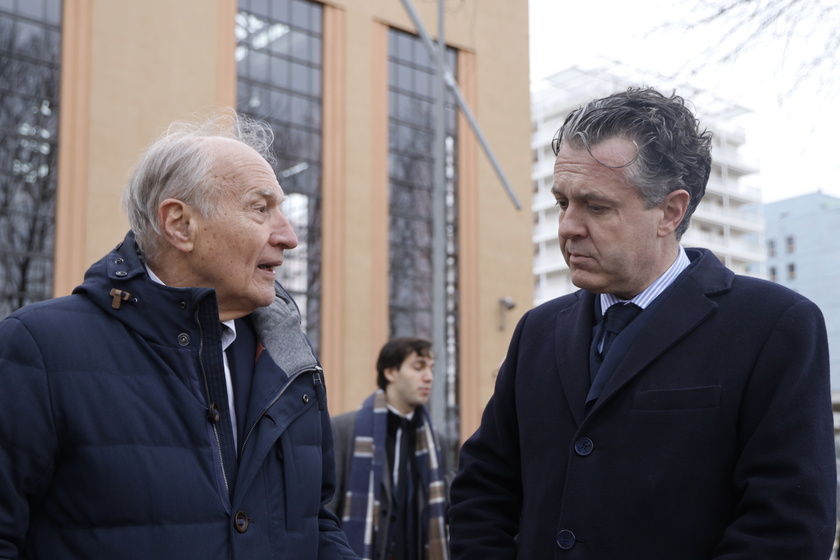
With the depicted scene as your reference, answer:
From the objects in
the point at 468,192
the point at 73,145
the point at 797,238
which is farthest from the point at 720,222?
the point at 73,145

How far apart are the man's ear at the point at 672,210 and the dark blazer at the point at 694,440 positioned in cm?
13

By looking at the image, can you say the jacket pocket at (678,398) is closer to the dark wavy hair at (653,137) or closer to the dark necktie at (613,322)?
the dark necktie at (613,322)

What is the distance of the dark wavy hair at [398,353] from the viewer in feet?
22.4

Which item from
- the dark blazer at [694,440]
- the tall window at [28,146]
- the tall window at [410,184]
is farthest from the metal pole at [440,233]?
the tall window at [410,184]

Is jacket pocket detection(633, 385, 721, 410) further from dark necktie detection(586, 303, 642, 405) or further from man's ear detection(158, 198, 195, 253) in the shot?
man's ear detection(158, 198, 195, 253)

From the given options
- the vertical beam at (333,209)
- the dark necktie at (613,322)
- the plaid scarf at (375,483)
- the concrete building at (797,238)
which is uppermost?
the concrete building at (797,238)

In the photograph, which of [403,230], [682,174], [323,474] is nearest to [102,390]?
[323,474]

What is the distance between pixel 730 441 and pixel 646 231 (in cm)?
58

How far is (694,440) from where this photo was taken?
7.66ft

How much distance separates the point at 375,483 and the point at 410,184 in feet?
Result: 68.4

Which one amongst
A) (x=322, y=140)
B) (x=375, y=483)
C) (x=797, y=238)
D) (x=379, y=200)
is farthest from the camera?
(x=797, y=238)

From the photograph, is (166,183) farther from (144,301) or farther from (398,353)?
(398,353)

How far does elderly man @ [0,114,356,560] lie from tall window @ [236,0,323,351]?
21.2 m

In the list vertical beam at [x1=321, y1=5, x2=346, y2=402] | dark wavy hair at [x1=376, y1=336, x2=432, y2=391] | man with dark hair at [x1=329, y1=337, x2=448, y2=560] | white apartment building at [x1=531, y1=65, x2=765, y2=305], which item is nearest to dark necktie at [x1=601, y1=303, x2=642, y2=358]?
man with dark hair at [x1=329, y1=337, x2=448, y2=560]
